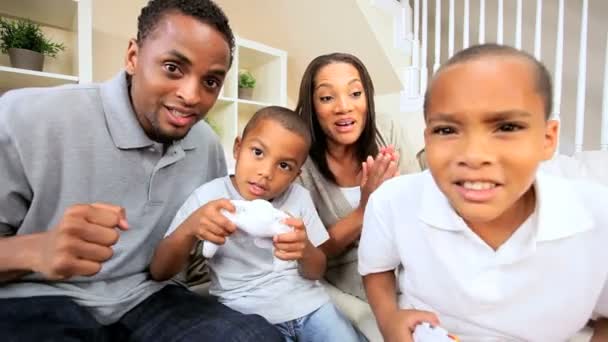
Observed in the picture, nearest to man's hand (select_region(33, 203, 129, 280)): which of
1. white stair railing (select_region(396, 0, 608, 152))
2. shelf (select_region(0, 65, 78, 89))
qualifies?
white stair railing (select_region(396, 0, 608, 152))

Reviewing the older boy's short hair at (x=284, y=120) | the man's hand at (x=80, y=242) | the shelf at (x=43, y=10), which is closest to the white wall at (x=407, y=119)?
the older boy's short hair at (x=284, y=120)

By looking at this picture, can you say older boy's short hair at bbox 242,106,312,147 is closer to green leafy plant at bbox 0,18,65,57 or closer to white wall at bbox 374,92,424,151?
white wall at bbox 374,92,424,151

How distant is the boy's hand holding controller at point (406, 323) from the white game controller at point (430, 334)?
11 mm

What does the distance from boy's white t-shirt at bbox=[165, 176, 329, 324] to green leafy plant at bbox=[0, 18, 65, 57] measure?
3.67ft

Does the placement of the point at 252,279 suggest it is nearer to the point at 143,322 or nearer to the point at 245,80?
the point at 143,322

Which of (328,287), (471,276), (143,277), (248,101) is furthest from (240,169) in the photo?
(248,101)

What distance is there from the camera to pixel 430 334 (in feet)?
1.94

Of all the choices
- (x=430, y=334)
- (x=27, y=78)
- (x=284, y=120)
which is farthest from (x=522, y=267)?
(x=27, y=78)

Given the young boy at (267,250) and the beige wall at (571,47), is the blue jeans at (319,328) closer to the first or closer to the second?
the young boy at (267,250)

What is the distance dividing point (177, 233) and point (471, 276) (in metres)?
0.59

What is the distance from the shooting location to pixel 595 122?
1.58m

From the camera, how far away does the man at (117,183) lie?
2.18ft

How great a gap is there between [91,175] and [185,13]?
1.35ft

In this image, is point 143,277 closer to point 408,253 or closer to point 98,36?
point 408,253
